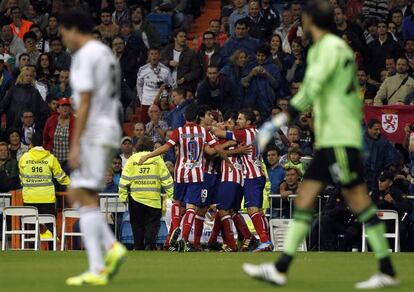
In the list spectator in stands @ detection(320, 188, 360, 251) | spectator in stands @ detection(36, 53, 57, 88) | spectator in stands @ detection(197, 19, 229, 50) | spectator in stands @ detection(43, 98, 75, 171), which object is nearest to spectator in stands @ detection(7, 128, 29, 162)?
spectator in stands @ detection(43, 98, 75, 171)

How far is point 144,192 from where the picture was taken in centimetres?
2348

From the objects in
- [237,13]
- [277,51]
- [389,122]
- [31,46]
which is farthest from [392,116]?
[31,46]

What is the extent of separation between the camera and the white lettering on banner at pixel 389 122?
25.6 metres

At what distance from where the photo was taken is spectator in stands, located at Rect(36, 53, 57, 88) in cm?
2890

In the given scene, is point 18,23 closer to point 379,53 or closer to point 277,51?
point 277,51

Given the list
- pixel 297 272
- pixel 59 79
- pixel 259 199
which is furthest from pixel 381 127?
pixel 297 272

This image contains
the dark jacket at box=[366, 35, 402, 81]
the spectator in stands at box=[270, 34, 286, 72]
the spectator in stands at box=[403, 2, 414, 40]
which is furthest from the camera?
the spectator in stands at box=[403, 2, 414, 40]

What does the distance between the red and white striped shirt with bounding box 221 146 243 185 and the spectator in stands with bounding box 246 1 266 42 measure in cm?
674

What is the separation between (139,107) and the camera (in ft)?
95.2

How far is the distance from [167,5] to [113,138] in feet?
62.2

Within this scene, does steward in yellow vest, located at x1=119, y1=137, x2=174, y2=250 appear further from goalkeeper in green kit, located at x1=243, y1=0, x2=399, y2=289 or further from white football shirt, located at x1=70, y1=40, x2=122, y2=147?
goalkeeper in green kit, located at x1=243, y1=0, x2=399, y2=289

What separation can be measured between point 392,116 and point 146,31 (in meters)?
6.55

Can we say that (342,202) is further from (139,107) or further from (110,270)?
(110,270)

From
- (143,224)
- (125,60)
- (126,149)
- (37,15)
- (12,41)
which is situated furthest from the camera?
(37,15)
